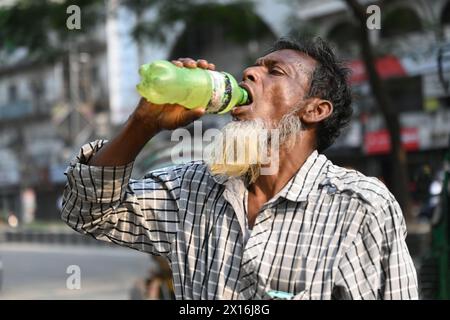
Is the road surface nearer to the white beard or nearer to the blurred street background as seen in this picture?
the blurred street background

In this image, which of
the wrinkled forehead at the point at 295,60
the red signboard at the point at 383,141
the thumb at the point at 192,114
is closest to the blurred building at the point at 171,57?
the red signboard at the point at 383,141

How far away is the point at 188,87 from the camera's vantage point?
184 cm

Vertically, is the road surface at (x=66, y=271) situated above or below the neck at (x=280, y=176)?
below

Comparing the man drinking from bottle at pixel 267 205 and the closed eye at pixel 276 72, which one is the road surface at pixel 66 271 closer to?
the man drinking from bottle at pixel 267 205

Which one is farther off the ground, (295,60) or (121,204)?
(295,60)

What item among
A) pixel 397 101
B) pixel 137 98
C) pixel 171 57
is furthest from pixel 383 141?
pixel 137 98

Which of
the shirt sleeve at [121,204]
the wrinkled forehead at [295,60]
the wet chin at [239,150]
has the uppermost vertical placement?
the wrinkled forehead at [295,60]

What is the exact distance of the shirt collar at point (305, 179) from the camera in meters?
A: 1.95

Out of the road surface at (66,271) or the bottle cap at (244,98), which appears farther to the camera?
the road surface at (66,271)

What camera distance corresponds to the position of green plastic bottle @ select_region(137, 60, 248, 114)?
5.84ft

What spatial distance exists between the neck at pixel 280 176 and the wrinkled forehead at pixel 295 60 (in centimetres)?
20

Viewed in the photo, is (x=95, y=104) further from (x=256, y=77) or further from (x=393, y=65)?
(x=256, y=77)

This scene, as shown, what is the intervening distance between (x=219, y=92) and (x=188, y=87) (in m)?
0.09

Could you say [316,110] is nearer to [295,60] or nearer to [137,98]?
[295,60]
